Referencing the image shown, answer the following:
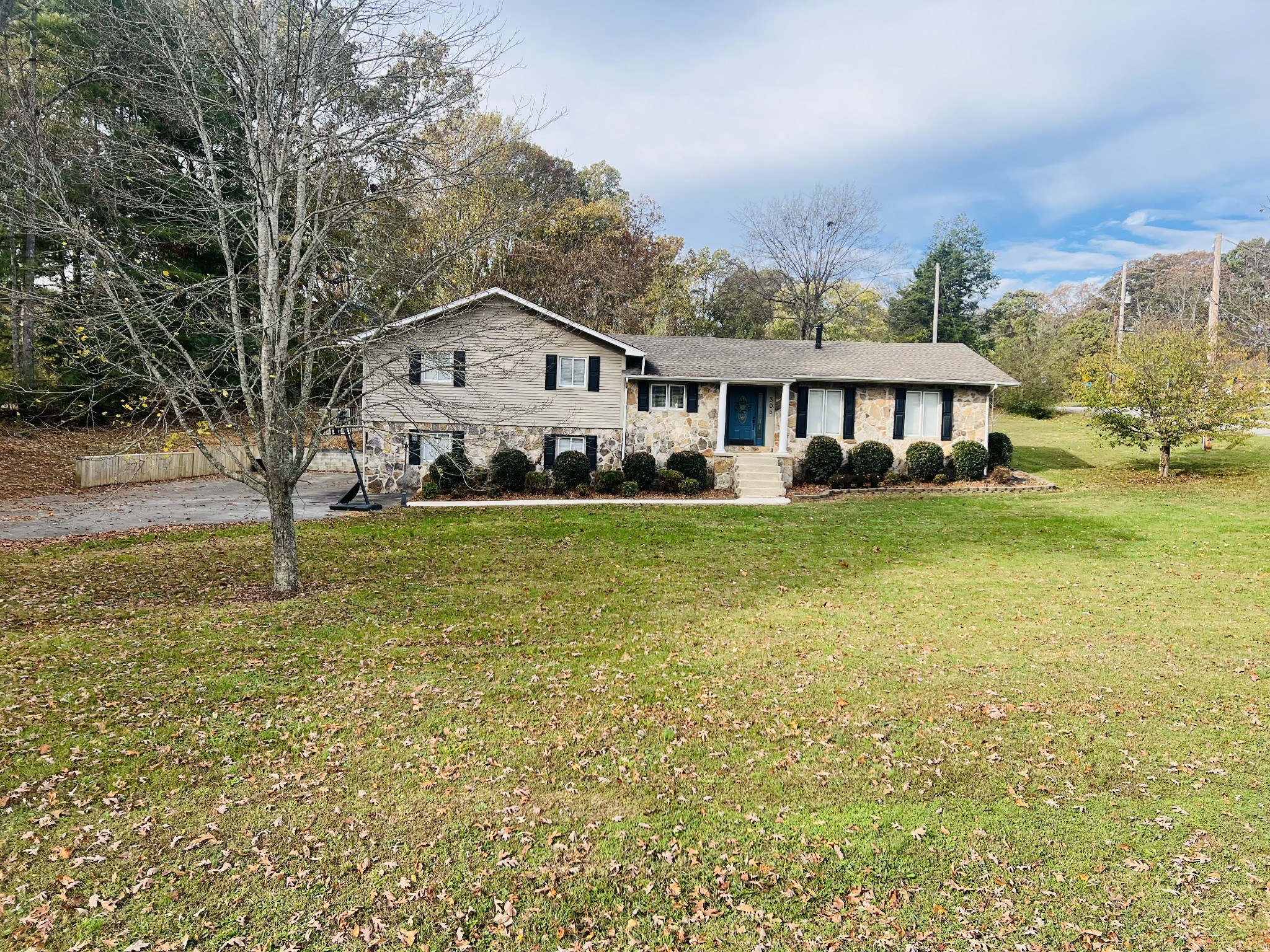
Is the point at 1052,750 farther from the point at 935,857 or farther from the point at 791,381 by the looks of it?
the point at 791,381

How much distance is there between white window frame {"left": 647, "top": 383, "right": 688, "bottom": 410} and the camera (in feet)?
68.9

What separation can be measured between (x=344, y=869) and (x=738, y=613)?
19.7 feet

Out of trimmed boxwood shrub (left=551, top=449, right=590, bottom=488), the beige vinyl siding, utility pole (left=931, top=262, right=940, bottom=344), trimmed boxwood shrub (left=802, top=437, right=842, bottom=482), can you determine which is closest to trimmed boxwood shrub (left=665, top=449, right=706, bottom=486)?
the beige vinyl siding

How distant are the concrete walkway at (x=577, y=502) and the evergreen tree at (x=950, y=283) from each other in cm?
2848

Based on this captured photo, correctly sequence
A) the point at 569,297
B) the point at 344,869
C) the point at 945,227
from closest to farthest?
the point at 344,869
the point at 569,297
the point at 945,227

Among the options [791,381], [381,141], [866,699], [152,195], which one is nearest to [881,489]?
[791,381]

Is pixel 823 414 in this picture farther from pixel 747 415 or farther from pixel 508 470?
pixel 508 470

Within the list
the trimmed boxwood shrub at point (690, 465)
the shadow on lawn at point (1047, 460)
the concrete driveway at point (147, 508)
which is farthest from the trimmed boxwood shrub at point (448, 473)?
the shadow on lawn at point (1047, 460)

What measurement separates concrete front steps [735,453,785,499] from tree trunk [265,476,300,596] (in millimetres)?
12380

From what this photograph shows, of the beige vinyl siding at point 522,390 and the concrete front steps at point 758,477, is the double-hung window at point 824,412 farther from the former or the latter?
the beige vinyl siding at point 522,390

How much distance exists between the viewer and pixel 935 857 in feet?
13.9

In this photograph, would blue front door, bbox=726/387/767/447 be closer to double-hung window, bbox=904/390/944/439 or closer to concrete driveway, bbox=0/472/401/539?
double-hung window, bbox=904/390/944/439

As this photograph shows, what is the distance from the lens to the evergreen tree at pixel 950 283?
4269 centimetres

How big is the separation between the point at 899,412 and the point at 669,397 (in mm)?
7170
